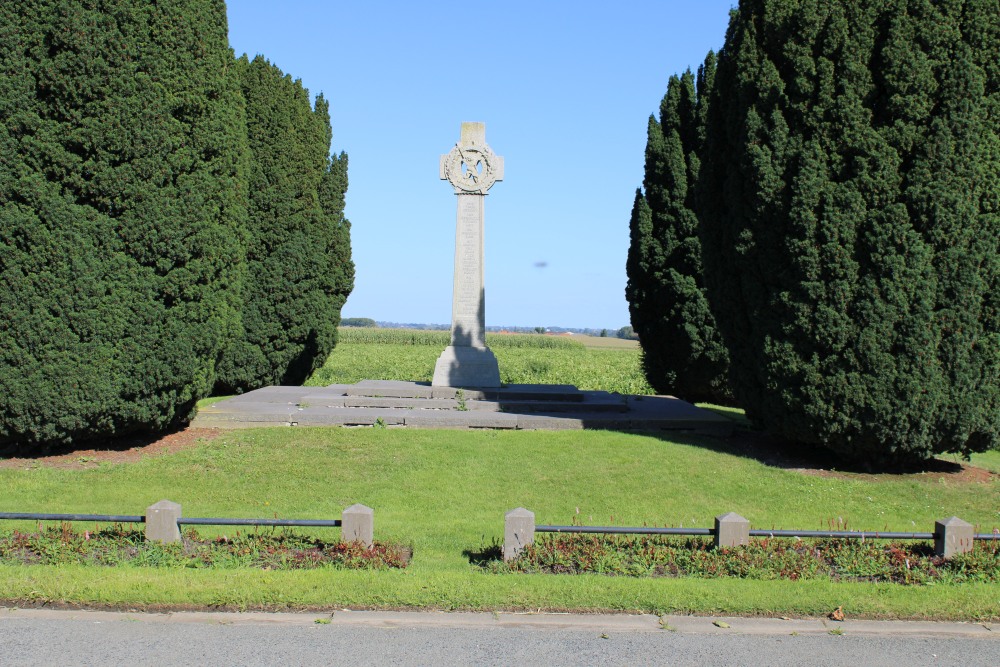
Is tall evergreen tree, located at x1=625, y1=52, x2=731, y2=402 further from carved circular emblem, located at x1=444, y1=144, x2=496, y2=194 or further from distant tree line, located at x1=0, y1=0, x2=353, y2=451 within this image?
distant tree line, located at x1=0, y1=0, x2=353, y2=451

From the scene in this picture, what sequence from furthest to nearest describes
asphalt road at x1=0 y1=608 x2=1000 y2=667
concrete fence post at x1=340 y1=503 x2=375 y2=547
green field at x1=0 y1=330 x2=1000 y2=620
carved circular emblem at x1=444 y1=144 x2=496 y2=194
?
carved circular emblem at x1=444 y1=144 x2=496 y2=194 < concrete fence post at x1=340 y1=503 x2=375 y2=547 < green field at x1=0 y1=330 x2=1000 y2=620 < asphalt road at x1=0 y1=608 x2=1000 y2=667

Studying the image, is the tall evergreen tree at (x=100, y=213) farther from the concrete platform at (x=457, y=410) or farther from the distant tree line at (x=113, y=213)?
the concrete platform at (x=457, y=410)

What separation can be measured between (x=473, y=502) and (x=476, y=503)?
0.05 m

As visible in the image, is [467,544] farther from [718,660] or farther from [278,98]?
[278,98]

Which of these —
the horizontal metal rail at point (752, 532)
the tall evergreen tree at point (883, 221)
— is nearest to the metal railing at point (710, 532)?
the horizontal metal rail at point (752, 532)

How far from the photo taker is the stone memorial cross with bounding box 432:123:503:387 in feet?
58.2

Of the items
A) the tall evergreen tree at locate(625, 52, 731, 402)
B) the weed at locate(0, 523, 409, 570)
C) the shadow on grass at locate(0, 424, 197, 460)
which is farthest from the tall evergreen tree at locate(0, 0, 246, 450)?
the tall evergreen tree at locate(625, 52, 731, 402)

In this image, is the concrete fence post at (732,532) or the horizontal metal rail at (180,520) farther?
the concrete fence post at (732,532)

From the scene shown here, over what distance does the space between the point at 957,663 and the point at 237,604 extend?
5.19 m

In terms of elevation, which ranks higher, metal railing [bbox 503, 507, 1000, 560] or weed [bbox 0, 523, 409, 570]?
metal railing [bbox 503, 507, 1000, 560]

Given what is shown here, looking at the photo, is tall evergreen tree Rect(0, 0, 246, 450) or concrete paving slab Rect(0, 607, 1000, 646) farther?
tall evergreen tree Rect(0, 0, 246, 450)

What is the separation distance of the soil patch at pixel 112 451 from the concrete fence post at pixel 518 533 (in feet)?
23.2

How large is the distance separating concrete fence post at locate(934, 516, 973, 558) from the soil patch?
10.2 meters

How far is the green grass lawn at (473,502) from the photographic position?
6.54m
